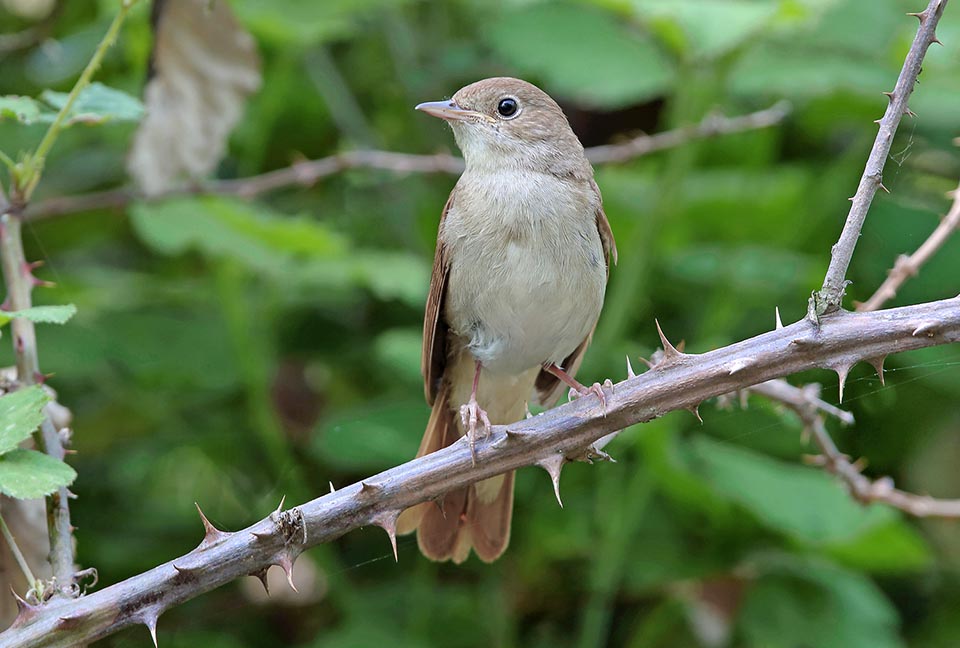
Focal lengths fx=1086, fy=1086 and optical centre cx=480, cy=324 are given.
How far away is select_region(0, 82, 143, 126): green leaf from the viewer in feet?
6.79

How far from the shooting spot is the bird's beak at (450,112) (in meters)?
2.89

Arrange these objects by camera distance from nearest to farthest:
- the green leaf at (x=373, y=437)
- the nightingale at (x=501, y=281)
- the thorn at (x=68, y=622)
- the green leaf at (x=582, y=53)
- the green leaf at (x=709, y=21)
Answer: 1. the thorn at (x=68, y=622)
2. the nightingale at (x=501, y=281)
3. the green leaf at (x=709, y=21)
4. the green leaf at (x=373, y=437)
5. the green leaf at (x=582, y=53)

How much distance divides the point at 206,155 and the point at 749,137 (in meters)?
2.24

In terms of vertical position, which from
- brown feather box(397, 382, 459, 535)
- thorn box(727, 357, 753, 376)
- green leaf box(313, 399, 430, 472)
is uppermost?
thorn box(727, 357, 753, 376)

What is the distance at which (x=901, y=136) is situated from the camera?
12.4 ft

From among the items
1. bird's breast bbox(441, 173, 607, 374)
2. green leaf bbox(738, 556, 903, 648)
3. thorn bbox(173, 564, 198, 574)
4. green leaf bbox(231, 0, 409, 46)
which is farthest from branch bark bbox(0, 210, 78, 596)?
green leaf bbox(738, 556, 903, 648)

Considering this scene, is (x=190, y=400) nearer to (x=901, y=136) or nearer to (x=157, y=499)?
(x=157, y=499)

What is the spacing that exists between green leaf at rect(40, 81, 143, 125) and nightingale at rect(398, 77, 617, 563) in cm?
75

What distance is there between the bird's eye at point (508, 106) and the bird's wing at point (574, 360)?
0.31m

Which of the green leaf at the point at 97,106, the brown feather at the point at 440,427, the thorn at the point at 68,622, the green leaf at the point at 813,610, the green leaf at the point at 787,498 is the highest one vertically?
the green leaf at the point at 97,106

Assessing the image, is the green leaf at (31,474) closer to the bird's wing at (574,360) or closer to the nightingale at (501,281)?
the nightingale at (501,281)

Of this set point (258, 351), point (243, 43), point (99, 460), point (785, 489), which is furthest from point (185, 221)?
point (785, 489)

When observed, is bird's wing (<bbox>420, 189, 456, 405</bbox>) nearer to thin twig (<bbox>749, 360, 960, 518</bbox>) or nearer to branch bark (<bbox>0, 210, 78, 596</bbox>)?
thin twig (<bbox>749, 360, 960, 518</bbox>)

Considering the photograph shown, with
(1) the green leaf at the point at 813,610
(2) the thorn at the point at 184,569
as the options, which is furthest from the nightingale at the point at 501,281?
(1) the green leaf at the point at 813,610
